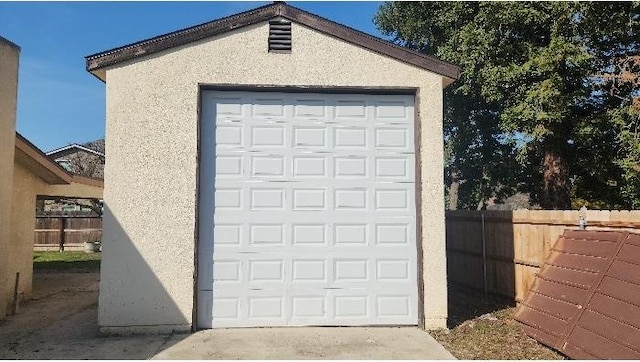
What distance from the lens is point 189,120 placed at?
7.34 meters

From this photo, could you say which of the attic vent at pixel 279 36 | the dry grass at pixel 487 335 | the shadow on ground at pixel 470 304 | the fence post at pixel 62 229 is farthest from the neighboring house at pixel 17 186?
the fence post at pixel 62 229

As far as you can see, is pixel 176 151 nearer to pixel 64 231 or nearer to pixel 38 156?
pixel 38 156

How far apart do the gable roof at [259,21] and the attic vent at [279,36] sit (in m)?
0.11

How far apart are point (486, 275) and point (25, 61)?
937cm

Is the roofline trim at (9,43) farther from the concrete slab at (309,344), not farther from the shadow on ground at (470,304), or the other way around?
the shadow on ground at (470,304)

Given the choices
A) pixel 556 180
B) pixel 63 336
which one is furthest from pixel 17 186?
pixel 556 180

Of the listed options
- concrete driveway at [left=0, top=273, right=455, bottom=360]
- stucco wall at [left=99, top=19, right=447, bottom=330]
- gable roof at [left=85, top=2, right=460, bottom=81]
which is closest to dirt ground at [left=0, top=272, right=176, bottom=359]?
concrete driveway at [left=0, top=273, right=455, bottom=360]

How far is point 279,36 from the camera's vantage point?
7.53 meters

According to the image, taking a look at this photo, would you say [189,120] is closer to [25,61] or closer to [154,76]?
[154,76]

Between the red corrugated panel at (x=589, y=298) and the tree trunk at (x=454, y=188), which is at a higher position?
the tree trunk at (x=454, y=188)

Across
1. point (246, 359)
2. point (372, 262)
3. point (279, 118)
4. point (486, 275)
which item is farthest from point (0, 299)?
point (486, 275)

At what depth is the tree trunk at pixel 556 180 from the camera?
15.8 meters

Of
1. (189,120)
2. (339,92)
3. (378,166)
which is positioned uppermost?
(339,92)

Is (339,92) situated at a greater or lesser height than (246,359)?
greater
